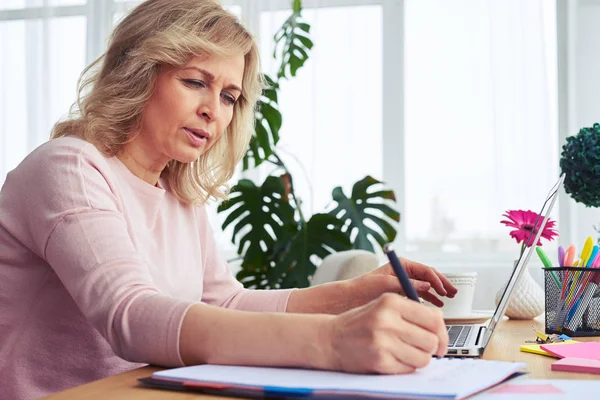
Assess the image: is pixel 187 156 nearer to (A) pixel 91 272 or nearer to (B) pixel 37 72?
(A) pixel 91 272

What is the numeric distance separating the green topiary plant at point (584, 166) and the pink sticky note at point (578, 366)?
2.47 feet

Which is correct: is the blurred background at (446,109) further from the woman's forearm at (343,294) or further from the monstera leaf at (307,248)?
the woman's forearm at (343,294)

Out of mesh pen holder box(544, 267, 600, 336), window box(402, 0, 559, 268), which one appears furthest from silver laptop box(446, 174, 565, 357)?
window box(402, 0, 559, 268)

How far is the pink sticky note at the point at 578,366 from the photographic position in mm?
812

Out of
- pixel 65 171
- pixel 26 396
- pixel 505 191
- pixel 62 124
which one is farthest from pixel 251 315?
pixel 505 191

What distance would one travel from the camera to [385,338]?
687mm

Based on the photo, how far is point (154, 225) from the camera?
4.27ft

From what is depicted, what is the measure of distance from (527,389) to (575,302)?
23.0 inches

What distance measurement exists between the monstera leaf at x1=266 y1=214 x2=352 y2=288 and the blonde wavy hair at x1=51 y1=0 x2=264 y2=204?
1.58 metres

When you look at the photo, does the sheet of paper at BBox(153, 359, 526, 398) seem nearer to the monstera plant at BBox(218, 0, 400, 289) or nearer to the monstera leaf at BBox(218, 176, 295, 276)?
the monstera plant at BBox(218, 0, 400, 289)

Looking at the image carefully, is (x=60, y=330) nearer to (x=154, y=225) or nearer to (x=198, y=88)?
(x=154, y=225)

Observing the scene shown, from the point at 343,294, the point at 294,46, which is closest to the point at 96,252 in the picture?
the point at 343,294

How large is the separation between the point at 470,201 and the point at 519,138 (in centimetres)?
38

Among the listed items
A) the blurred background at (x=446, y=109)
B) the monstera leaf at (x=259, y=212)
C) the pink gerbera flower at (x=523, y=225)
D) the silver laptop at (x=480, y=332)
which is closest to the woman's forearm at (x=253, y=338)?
the silver laptop at (x=480, y=332)
